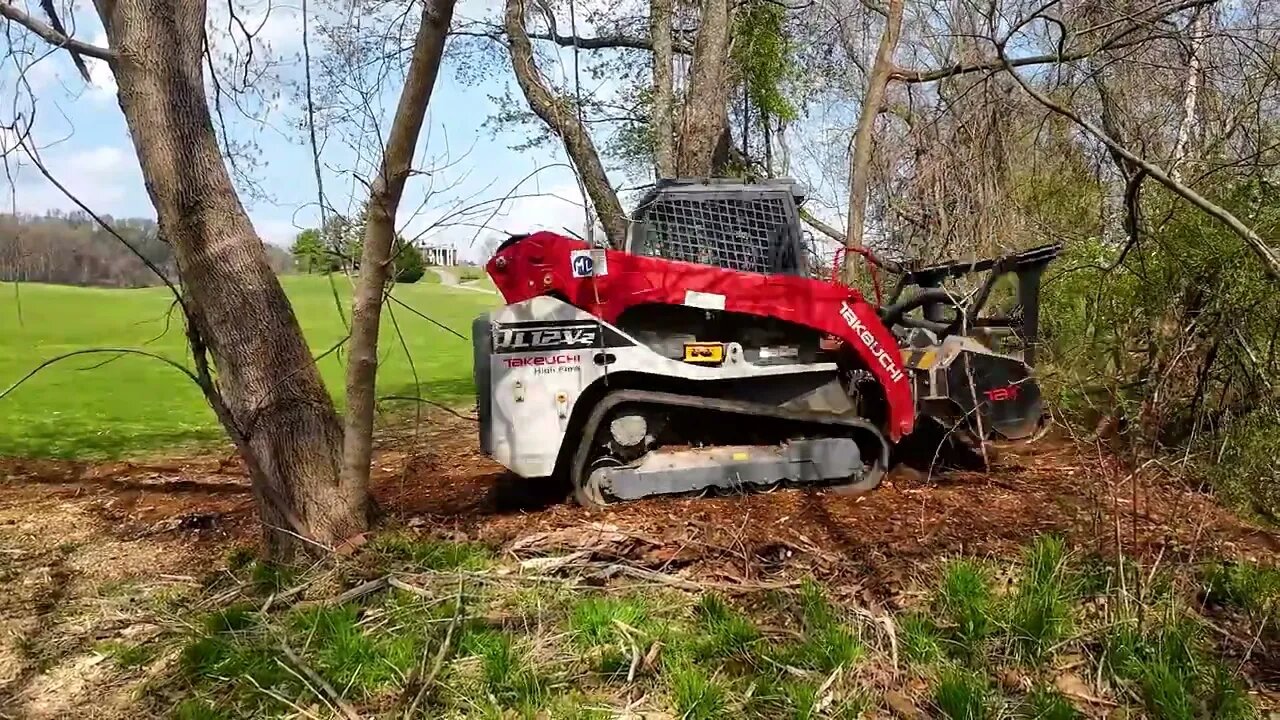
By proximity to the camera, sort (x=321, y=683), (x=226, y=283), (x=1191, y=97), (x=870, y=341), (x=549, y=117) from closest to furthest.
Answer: (x=321, y=683) < (x=226, y=283) < (x=870, y=341) < (x=1191, y=97) < (x=549, y=117)

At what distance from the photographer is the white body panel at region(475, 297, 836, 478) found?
5.36m

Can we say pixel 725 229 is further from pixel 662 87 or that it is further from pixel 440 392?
pixel 440 392

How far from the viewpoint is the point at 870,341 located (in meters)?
5.94

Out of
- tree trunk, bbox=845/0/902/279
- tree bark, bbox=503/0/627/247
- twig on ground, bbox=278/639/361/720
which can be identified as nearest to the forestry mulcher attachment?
tree bark, bbox=503/0/627/247

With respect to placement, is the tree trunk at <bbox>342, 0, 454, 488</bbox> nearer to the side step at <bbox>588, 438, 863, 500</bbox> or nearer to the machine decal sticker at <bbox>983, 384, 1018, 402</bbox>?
the side step at <bbox>588, 438, 863, 500</bbox>

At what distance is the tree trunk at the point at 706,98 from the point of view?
34.9 ft

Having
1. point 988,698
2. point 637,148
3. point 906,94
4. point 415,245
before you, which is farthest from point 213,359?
point 906,94

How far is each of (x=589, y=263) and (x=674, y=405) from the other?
986mm

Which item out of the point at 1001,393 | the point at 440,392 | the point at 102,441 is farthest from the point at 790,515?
the point at 440,392

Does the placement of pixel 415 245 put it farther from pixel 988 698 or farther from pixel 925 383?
pixel 925 383

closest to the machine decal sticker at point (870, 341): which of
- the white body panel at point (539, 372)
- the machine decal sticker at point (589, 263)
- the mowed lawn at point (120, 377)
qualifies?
the white body panel at point (539, 372)

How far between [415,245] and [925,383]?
358 cm

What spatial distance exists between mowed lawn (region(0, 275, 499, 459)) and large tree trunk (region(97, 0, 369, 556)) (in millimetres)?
567

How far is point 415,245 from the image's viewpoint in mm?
4176
